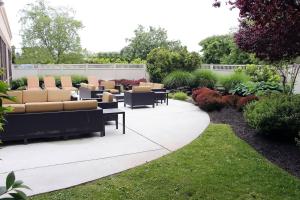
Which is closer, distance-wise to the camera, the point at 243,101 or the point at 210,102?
the point at 243,101

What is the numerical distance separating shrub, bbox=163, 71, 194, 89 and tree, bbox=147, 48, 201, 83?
1776 millimetres

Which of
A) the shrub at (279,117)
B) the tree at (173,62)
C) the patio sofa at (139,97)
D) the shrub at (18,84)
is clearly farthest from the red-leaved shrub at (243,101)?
the shrub at (18,84)

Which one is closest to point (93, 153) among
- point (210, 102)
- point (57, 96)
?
point (57, 96)

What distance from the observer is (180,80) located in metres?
17.8

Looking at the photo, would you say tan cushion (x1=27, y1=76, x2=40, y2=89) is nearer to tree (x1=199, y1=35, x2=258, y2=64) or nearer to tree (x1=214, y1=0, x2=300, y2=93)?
tree (x1=214, y1=0, x2=300, y2=93)

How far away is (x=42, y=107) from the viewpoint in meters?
7.20

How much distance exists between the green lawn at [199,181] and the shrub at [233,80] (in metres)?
9.00

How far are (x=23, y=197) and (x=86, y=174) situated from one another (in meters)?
3.67

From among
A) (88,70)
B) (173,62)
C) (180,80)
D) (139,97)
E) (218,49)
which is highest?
(218,49)

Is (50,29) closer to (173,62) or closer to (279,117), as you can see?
(173,62)

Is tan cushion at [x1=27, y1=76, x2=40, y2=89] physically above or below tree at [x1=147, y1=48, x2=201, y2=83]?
below

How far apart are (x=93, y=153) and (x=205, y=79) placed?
39.1 ft

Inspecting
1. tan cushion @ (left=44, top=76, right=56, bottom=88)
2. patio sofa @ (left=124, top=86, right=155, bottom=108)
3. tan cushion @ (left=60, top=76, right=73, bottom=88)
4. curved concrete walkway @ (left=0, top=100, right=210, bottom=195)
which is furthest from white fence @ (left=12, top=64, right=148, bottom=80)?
curved concrete walkway @ (left=0, top=100, right=210, bottom=195)

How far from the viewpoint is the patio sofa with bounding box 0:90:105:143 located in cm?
695
